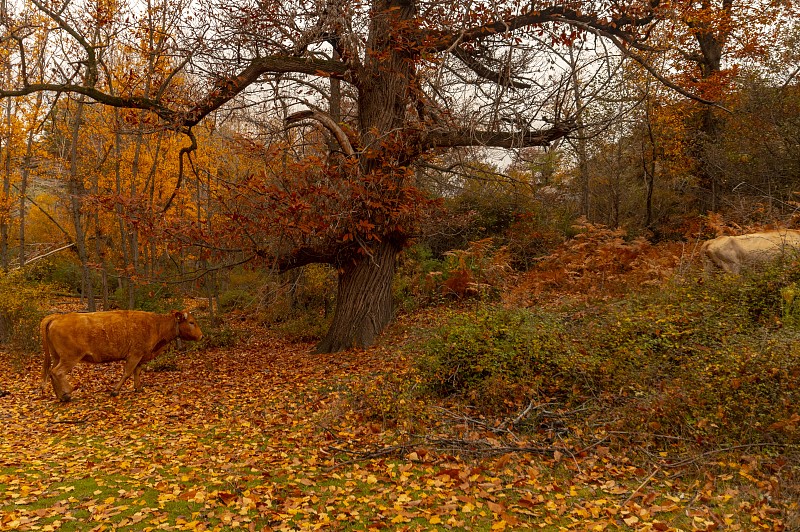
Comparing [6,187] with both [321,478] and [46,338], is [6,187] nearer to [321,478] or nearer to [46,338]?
[46,338]

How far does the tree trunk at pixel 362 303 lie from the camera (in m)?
11.7

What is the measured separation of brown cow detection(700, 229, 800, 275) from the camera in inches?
367

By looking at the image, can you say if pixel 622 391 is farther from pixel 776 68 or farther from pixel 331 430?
pixel 776 68

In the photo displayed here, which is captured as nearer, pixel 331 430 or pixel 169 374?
pixel 331 430

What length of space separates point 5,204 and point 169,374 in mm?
8941

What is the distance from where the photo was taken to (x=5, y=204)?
16000 millimetres

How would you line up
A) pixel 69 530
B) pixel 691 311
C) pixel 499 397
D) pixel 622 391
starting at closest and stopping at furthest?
pixel 69 530, pixel 622 391, pixel 499 397, pixel 691 311

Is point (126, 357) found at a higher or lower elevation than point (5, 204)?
lower

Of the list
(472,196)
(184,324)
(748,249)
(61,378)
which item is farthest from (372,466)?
(472,196)

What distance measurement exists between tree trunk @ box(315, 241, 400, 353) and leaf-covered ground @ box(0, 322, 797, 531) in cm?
275

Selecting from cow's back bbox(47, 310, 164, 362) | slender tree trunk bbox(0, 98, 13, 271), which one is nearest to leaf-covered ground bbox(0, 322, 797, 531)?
cow's back bbox(47, 310, 164, 362)

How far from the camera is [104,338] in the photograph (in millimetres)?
9742

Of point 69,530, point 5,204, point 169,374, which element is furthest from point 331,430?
point 5,204

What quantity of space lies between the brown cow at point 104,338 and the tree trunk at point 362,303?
3011 millimetres
